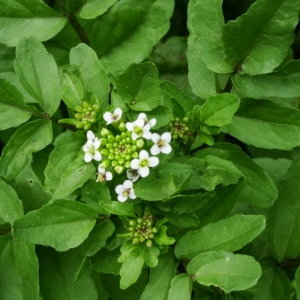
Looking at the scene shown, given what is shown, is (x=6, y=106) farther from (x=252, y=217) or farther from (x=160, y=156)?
(x=252, y=217)

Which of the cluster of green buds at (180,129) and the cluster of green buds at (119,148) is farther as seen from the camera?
the cluster of green buds at (180,129)

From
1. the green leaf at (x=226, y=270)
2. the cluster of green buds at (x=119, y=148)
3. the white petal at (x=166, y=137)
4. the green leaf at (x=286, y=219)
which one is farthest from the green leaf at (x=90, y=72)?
the green leaf at (x=286, y=219)

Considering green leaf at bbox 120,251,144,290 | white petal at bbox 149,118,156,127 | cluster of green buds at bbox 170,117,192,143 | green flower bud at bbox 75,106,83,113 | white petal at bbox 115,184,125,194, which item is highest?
green flower bud at bbox 75,106,83,113

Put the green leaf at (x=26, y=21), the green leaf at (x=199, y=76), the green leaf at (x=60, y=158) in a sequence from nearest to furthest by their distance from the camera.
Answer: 1. the green leaf at (x=60, y=158)
2. the green leaf at (x=199, y=76)
3. the green leaf at (x=26, y=21)

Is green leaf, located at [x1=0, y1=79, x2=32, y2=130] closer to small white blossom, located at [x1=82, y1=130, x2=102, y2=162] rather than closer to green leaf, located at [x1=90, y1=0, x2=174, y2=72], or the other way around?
small white blossom, located at [x1=82, y1=130, x2=102, y2=162]

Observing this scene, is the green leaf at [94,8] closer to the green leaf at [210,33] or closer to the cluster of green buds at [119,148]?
the green leaf at [210,33]

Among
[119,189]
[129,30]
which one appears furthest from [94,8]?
[119,189]

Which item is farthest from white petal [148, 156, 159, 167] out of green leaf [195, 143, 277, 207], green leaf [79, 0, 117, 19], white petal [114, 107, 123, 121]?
green leaf [79, 0, 117, 19]
